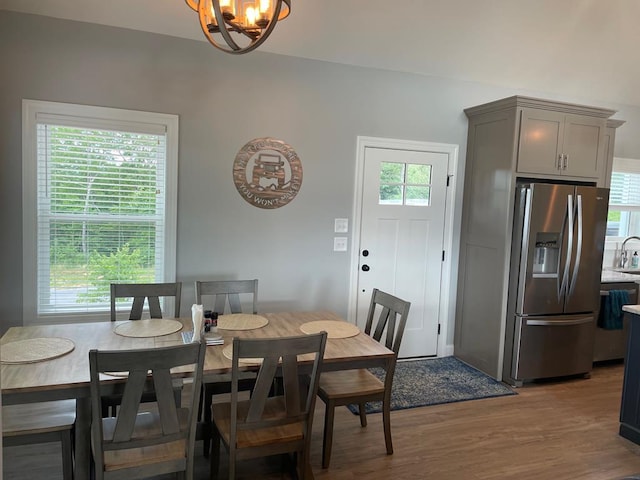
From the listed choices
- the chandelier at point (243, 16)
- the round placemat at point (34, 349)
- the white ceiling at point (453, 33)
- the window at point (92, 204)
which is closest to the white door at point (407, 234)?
the white ceiling at point (453, 33)

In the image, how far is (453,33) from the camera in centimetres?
375

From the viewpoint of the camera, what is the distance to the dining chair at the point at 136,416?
1.77 m

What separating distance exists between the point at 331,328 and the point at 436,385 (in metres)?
1.47

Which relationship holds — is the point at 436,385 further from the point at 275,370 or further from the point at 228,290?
the point at 275,370

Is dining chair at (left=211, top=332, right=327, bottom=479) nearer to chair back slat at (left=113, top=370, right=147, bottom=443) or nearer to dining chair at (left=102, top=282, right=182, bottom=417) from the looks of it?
chair back slat at (left=113, top=370, right=147, bottom=443)

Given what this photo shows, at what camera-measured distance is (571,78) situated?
14.6ft

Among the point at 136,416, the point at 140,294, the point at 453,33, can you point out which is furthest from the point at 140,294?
the point at 453,33

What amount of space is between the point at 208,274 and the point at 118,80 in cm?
158

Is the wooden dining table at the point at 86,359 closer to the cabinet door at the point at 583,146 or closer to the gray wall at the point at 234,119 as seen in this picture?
the gray wall at the point at 234,119

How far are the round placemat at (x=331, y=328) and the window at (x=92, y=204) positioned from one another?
131 centimetres

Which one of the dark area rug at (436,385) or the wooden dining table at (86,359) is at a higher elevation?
the wooden dining table at (86,359)

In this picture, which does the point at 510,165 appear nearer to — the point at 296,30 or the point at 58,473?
the point at 296,30

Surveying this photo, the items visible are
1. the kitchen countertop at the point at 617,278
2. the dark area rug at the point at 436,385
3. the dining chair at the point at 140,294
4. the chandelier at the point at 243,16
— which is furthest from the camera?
the kitchen countertop at the point at 617,278

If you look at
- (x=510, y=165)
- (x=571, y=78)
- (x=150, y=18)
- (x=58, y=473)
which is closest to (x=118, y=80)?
(x=150, y=18)
